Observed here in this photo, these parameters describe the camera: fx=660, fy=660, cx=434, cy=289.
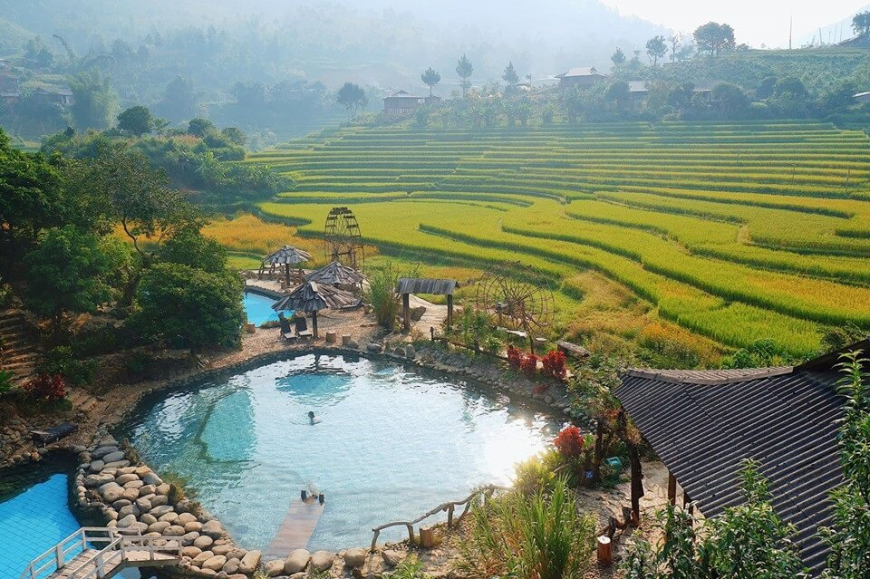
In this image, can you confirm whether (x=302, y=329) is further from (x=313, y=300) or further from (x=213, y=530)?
(x=213, y=530)

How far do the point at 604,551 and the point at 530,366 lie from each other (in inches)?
332

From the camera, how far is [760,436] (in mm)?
7379

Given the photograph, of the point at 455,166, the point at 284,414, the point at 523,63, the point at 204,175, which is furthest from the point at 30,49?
the point at 284,414

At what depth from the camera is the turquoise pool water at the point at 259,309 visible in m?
25.7

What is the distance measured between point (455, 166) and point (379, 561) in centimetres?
4411

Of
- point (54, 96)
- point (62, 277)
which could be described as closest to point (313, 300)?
point (62, 277)

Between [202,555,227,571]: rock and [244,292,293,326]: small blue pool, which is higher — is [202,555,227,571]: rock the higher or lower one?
the lower one

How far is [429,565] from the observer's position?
10844 millimetres

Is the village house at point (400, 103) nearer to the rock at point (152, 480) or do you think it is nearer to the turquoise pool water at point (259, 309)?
the turquoise pool water at point (259, 309)

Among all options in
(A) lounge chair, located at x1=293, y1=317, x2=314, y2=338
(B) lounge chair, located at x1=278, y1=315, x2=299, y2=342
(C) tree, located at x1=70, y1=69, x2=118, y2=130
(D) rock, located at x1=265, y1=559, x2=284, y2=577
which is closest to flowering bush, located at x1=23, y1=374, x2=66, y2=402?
(B) lounge chair, located at x1=278, y1=315, x2=299, y2=342

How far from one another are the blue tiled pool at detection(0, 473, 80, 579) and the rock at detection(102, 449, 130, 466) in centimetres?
83

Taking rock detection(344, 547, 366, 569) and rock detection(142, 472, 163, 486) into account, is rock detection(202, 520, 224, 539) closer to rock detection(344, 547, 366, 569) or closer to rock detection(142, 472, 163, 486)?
rock detection(142, 472, 163, 486)

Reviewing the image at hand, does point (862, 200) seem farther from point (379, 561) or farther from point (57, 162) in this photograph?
point (57, 162)

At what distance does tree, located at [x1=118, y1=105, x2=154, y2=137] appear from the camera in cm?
5459
